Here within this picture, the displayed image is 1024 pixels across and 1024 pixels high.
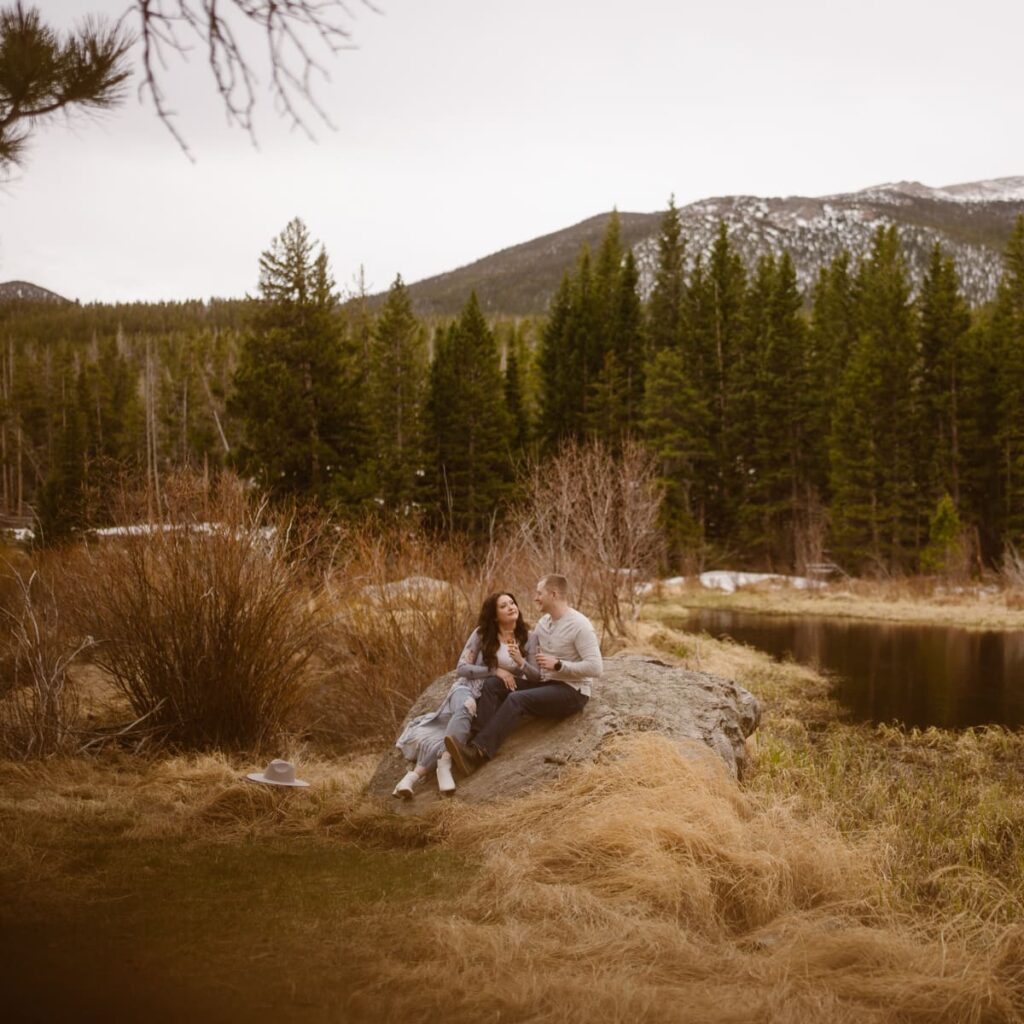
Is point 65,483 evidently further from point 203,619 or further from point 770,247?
point 770,247

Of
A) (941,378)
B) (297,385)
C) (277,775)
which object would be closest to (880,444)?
(941,378)

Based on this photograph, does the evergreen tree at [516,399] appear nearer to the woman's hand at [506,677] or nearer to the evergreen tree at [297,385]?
the evergreen tree at [297,385]

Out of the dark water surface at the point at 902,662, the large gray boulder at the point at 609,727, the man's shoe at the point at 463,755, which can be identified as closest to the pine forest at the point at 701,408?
the dark water surface at the point at 902,662

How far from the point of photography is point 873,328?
128 feet

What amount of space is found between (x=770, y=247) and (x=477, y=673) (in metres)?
171

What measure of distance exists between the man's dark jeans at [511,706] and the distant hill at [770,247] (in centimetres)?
13634

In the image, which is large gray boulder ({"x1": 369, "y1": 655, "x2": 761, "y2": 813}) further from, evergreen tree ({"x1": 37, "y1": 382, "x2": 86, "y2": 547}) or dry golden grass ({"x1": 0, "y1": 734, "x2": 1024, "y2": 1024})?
evergreen tree ({"x1": 37, "y1": 382, "x2": 86, "y2": 547})

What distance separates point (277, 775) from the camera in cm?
690

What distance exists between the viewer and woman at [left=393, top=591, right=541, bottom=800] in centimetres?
714

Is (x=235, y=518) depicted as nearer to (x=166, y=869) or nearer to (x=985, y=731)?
(x=166, y=869)

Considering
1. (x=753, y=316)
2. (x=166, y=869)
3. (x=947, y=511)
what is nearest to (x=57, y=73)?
(x=166, y=869)

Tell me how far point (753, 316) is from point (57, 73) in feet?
140

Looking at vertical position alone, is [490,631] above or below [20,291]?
below

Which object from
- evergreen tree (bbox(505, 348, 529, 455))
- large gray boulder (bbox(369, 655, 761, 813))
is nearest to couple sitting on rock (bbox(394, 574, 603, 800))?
large gray boulder (bbox(369, 655, 761, 813))
